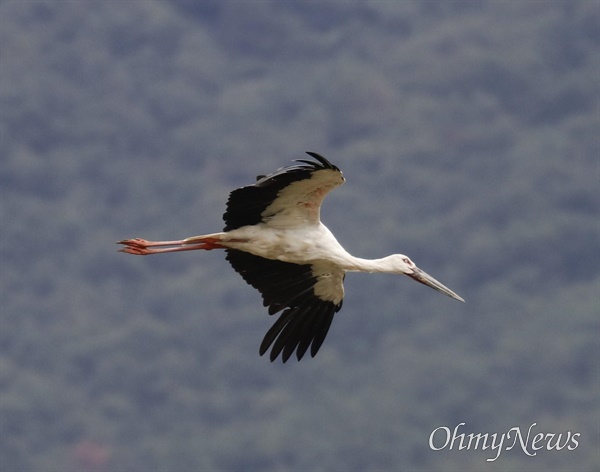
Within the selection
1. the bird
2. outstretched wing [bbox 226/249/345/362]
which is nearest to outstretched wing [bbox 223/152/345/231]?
the bird

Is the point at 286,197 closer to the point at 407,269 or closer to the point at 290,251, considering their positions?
the point at 290,251

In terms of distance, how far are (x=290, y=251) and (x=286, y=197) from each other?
0.87m

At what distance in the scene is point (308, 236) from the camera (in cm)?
2497

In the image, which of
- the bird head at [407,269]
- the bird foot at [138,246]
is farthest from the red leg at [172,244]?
the bird head at [407,269]

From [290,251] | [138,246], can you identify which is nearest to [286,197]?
[290,251]

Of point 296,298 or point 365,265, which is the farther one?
point 296,298

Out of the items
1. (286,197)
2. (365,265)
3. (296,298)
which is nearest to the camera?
(286,197)

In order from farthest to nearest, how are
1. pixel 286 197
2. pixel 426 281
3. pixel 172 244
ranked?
pixel 426 281 → pixel 172 244 → pixel 286 197

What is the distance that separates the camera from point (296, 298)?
85.9 feet

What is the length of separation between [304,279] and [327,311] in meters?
0.63

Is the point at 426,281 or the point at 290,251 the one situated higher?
the point at 426,281

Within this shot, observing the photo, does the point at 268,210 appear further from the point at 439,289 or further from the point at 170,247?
the point at 439,289

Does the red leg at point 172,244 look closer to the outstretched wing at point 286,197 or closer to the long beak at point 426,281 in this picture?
the outstretched wing at point 286,197

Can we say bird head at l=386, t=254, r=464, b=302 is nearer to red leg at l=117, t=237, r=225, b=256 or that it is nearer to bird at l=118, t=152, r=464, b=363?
bird at l=118, t=152, r=464, b=363
